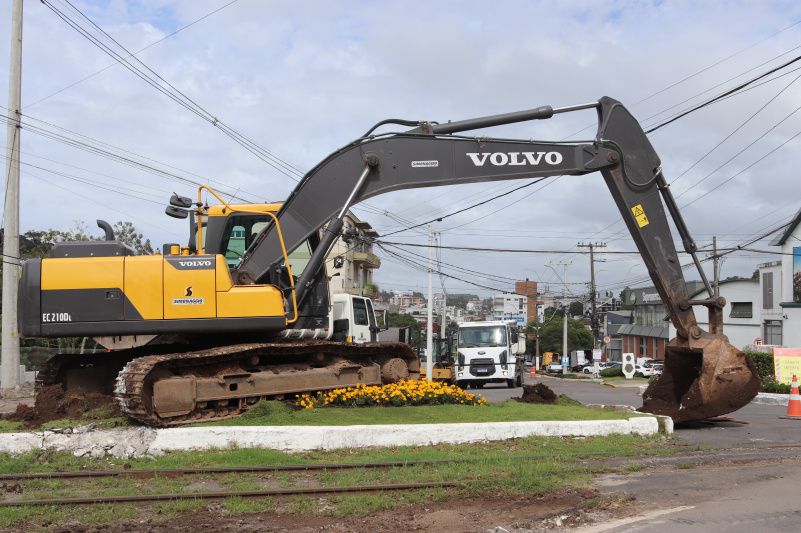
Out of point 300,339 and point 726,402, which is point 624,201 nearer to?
point 726,402

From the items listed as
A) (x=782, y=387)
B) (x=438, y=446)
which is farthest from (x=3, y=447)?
(x=782, y=387)

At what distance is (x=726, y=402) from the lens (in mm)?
11625

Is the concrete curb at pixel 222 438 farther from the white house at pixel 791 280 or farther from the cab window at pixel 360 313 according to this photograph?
the white house at pixel 791 280

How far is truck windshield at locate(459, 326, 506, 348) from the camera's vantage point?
93.5 ft

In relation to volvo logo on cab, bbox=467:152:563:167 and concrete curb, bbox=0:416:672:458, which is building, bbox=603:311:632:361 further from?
concrete curb, bbox=0:416:672:458

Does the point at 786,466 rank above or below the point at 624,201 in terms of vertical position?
below

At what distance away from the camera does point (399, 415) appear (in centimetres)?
1121

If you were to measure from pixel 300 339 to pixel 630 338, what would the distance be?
7247cm

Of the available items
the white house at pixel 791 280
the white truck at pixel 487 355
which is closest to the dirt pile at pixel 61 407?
the white truck at pixel 487 355

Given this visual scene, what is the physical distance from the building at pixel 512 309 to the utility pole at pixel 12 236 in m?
41.2

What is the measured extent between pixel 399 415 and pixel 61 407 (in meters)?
5.10

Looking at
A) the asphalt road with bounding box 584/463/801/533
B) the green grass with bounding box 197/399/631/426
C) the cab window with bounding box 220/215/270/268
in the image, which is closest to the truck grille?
the green grass with bounding box 197/399/631/426

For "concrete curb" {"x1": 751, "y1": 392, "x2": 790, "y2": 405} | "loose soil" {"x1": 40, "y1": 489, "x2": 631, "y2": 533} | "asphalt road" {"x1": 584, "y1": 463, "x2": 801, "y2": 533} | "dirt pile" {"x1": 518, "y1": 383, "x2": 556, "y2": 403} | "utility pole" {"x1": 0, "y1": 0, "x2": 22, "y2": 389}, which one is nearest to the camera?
"asphalt road" {"x1": 584, "y1": 463, "x2": 801, "y2": 533}

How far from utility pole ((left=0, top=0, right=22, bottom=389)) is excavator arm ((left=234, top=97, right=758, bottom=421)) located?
11.2m
